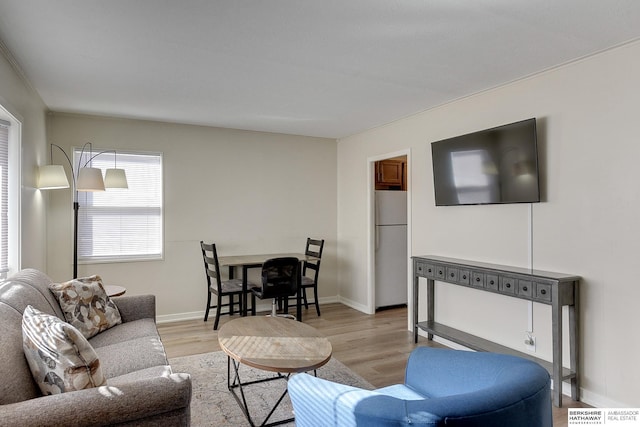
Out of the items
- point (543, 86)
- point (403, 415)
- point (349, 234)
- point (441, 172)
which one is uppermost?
point (543, 86)

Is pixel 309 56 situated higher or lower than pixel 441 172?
higher

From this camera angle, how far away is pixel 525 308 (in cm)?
310

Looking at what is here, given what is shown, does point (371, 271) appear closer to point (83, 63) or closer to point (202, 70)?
point (202, 70)

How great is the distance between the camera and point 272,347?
2434mm

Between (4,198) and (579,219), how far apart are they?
4274mm

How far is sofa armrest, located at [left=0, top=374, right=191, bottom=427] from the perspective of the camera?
4.31ft

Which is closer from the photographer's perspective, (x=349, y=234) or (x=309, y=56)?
(x=309, y=56)

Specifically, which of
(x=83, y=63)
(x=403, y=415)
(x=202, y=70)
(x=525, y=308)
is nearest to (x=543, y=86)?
(x=525, y=308)

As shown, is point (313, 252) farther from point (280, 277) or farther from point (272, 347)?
point (272, 347)

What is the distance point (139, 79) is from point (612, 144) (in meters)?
3.62

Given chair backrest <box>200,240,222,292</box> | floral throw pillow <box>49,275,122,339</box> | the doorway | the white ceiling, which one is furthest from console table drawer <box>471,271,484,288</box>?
floral throw pillow <box>49,275,122,339</box>

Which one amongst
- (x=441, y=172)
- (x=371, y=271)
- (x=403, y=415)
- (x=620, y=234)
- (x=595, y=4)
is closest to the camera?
(x=403, y=415)

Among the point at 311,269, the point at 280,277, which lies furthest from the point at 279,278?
the point at 311,269

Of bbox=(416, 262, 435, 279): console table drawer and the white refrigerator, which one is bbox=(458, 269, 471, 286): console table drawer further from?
the white refrigerator
